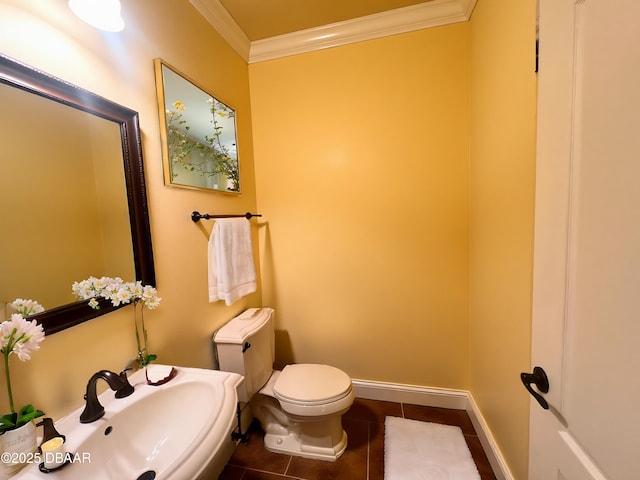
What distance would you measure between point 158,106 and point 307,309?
60.3 inches

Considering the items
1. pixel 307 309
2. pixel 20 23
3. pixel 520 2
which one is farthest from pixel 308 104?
pixel 307 309

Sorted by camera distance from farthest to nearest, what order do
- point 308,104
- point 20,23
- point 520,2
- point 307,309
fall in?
1. point 307,309
2. point 308,104
3. point 520,2
4. point 20,23

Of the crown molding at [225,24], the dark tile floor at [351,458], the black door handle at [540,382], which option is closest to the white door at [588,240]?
the black door handle at [540,382]

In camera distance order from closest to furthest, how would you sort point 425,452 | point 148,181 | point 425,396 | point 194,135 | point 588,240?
point 588,240 → point 148,181 → point 194,135 → point 425,452 → point 425,396

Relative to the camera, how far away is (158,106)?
1.12 metres

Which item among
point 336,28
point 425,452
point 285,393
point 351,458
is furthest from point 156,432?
point 336,28

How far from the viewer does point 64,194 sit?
2.61 ft

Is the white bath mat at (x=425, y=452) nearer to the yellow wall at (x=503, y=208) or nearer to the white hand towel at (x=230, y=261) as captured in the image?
the yellow wall at (x=503, y=208)

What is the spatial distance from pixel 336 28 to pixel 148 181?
5.13 feet

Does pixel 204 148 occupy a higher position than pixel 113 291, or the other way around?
pixel 204 148

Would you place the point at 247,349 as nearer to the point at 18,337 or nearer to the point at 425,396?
the point at 18,337

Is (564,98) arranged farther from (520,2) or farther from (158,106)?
(158,106)

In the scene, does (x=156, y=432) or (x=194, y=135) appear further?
(x=194, y=135)

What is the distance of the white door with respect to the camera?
425 millimetres
